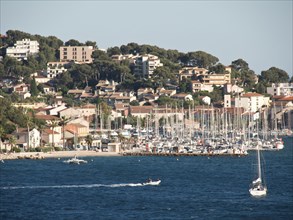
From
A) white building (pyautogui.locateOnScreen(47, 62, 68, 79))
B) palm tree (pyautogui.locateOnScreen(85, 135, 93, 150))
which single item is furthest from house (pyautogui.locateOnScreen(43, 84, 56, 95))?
palm tree (pyautogui.locateOnScreen(85, 135, 93, 150))

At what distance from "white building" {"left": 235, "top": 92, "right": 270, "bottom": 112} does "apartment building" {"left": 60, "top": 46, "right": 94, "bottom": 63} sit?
769 inches

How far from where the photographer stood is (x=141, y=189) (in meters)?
50.5

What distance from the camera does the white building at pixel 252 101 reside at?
4377 inches

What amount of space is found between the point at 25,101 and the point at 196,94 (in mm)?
20119

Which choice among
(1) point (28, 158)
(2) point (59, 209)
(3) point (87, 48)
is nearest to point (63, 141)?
(1) point (28, 158)

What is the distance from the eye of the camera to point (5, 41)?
131250 mm

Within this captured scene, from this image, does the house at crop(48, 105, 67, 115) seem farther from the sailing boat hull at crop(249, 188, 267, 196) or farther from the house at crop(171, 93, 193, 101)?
the sailing boat hull at crop(249, 188, 267, 196)

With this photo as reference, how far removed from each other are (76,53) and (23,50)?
18.6 feet

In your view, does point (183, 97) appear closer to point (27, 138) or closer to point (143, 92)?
point (143, 92)

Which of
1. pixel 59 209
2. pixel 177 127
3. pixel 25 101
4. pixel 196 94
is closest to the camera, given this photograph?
pixel 59 209

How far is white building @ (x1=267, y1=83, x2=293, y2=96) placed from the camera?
12300 centimetres

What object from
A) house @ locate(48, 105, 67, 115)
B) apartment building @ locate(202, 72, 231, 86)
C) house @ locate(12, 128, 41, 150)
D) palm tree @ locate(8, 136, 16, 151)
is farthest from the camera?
apartment building @ locate(202, 72, 231, 86)

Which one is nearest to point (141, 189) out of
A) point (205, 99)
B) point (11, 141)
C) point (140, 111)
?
point (11, 141)

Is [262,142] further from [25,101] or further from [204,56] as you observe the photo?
[204,56]
